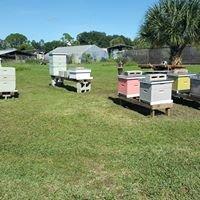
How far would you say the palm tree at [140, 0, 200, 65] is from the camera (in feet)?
84.7

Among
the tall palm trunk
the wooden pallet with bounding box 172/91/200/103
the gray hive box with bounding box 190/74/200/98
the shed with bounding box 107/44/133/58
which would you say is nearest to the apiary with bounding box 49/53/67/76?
the wooden pallet with bounding box 172/91/200/103

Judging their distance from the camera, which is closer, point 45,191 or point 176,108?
point 45,191

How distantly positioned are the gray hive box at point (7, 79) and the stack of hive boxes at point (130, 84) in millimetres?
4019

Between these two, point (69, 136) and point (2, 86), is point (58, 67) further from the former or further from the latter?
point (69, 136)

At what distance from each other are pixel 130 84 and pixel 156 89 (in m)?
1.47

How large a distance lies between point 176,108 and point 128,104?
152cm

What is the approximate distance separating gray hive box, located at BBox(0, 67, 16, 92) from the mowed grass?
2.31 meters

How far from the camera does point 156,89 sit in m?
8.96

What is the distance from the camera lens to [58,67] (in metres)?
15.9

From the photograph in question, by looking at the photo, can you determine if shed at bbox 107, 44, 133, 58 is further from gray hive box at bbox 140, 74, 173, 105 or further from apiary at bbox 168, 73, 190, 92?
gray hive box at bbox 140, 74, 173, 105

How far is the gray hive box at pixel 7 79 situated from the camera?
12.1 m

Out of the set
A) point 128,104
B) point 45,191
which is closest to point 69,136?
point 45,191

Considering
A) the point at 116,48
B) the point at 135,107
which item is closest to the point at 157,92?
the point at 135,107

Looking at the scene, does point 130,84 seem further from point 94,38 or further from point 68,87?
point 94,38
